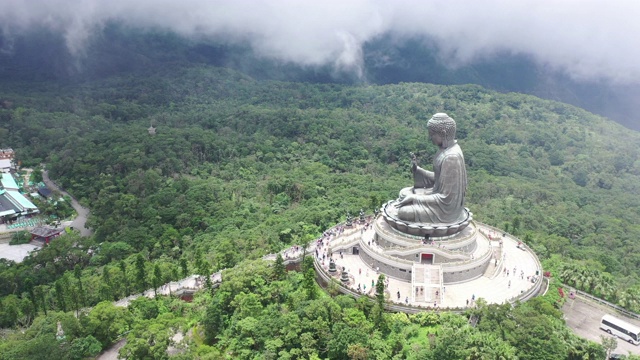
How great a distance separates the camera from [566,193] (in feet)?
212

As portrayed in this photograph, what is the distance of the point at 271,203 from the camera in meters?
57.5

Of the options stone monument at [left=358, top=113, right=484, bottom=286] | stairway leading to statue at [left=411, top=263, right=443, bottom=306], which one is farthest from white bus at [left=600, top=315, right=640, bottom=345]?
stairway leading to statue at [left=411, top=263, right=443, bottom=306]

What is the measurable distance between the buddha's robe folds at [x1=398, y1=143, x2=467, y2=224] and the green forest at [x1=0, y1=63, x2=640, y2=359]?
8.26 m

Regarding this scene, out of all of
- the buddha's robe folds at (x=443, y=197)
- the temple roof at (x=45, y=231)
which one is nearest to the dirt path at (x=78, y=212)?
the temple roof at (x=45, y=231)

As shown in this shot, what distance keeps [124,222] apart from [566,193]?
182ft

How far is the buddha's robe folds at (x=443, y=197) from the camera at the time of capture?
113 ft

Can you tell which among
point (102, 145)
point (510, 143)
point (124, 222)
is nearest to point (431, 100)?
point (510, 143)

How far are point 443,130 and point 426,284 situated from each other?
11.1 m

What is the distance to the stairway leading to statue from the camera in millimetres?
30594

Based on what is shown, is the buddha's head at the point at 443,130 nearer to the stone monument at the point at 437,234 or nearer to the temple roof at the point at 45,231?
the stone monument at the point at 437,234

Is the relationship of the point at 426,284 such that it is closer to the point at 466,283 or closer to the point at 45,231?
the point at 466,283

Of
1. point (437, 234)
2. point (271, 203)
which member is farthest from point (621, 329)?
point (271, 203)

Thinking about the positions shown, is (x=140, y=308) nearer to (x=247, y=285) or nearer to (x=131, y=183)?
(x=247, y=285)

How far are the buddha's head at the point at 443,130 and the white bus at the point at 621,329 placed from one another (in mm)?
15091
